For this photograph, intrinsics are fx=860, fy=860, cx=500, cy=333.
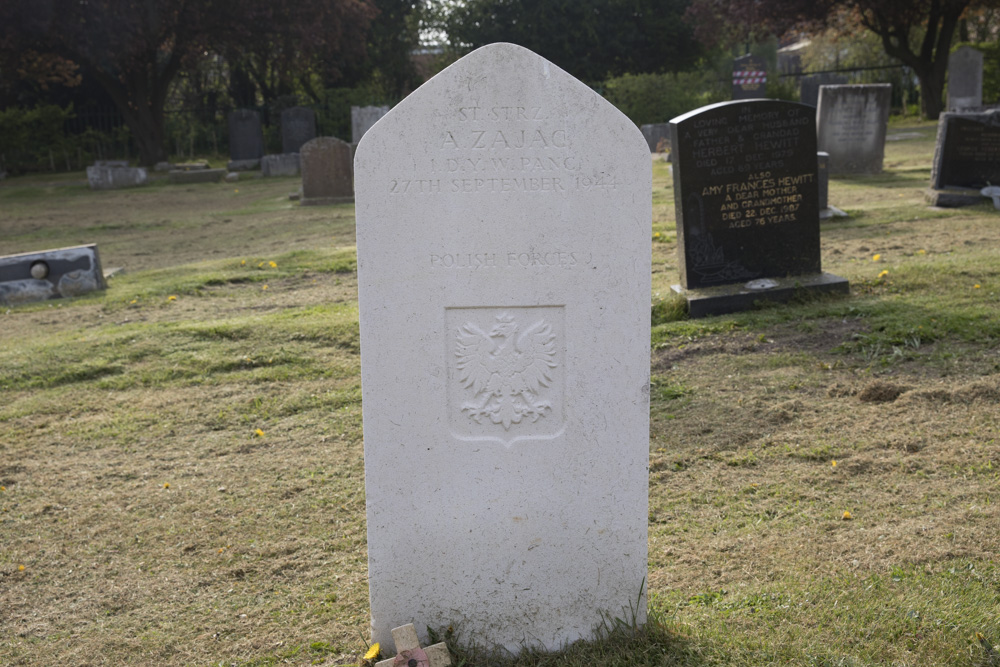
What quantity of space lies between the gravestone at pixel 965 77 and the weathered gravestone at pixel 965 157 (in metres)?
12.9

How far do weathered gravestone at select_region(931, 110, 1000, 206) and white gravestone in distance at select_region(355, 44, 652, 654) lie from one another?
9.01 metres

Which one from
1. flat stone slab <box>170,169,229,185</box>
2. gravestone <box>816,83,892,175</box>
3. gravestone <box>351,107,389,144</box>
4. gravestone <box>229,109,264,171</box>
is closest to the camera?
gravestone <box>816,83,892,175</box>

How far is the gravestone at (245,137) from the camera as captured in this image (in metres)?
23.2

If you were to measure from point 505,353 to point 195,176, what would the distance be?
1984cm

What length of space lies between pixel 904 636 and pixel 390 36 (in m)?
29.4

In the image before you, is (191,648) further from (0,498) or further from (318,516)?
(0,498)

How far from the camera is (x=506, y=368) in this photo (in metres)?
2.51

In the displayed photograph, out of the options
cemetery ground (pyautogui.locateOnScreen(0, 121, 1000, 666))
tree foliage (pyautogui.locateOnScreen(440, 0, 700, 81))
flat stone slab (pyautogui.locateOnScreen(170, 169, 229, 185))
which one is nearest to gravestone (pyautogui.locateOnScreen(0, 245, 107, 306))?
cemetery ground (pyautogui.locateOnScreen(0, 121, 1000, 666))

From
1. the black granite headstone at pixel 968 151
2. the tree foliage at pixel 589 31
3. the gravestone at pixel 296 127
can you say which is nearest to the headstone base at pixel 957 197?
the black granite headstone at pixel 968 151

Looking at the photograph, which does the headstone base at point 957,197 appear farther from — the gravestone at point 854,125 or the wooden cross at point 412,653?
the wooden cross at point 412,653

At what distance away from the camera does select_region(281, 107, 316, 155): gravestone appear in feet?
76.7

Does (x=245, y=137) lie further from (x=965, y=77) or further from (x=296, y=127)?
(x=965, y=77)

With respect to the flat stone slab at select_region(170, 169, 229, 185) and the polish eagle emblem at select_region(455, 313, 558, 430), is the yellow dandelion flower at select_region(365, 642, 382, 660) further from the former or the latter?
the flat stone slab at select_region(170, 169, 229, 185)

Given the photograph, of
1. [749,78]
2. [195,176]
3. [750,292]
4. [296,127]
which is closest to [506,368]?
[750,292]
